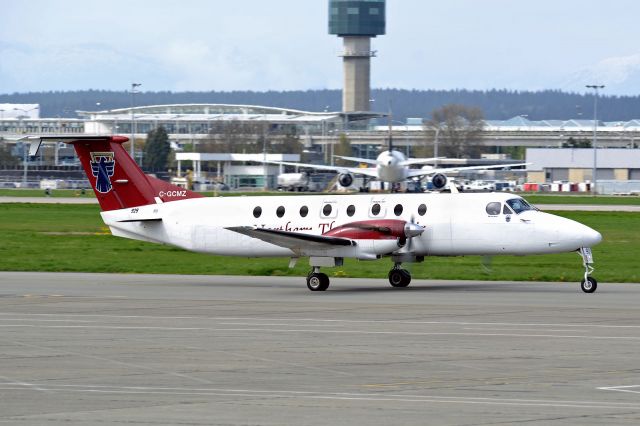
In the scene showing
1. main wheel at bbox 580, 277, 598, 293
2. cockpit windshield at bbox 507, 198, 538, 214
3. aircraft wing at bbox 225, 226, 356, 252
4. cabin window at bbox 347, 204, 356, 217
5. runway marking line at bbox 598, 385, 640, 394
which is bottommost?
runway marking line at bbox 598, 385, 640, 394

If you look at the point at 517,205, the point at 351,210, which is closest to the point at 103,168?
the point at 351,210

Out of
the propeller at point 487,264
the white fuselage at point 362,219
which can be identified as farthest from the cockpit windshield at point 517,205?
the propeller at point 487,264

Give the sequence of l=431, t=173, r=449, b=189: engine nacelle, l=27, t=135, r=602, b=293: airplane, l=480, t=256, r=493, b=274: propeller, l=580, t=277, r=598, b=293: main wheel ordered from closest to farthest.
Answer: l=580, t=277, r=598, b=293: main wheel → l=27, t=135, r=602, b=293: airplane → l=480, t=256, r=493, b=274: propeller → l=431, t=173, r=449, b=189: engine nacelle

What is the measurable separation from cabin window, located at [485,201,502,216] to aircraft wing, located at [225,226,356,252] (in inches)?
142

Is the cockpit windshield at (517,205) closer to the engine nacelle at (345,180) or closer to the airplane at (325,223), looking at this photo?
the airplane at (325,223)

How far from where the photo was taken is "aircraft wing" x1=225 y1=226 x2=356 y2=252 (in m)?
28.6

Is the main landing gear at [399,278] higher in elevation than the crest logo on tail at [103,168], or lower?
lower

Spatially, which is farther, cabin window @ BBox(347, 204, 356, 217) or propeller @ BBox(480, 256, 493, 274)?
propeller @ BBox(480, 256, 493, 274)

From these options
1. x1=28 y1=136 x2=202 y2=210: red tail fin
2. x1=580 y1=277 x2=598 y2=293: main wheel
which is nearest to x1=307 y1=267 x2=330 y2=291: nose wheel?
x1=28 y1=136 x2=202 y2=210: red tail fin

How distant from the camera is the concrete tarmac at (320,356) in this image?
12883 millimetres

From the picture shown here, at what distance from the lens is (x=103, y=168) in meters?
32.2

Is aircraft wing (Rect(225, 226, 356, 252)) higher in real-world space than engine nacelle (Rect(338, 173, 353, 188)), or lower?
lower

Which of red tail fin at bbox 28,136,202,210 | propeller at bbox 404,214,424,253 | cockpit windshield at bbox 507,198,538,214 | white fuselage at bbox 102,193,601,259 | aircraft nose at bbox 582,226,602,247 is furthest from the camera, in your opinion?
red tail fin at bbox 28,136,202,210

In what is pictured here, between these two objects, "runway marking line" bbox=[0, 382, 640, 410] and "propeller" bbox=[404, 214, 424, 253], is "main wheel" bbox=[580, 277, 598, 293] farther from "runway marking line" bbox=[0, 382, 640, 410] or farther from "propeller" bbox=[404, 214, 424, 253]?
"runway marking line" bbox=[0, 382, 640, 410]
